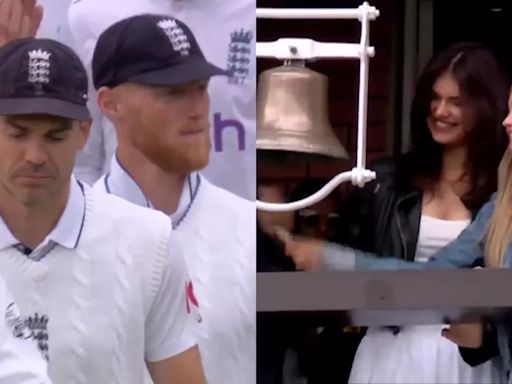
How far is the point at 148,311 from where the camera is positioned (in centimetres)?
Answer: 177

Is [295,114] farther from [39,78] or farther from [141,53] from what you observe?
[39,78]

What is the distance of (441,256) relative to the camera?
2.27 m

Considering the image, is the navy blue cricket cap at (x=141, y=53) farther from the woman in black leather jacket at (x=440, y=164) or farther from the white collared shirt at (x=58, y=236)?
the woman in black leather jacket at (x=440, y=164)

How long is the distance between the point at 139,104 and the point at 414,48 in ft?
2.78

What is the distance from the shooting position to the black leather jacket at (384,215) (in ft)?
7.38

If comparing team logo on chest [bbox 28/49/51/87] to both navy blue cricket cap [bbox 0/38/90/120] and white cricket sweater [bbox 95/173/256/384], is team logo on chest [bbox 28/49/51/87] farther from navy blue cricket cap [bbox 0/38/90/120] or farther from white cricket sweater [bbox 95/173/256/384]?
white cricket sweater [bbox 95/173/256/384]

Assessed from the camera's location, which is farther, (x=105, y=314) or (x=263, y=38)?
(x=263, y=38)

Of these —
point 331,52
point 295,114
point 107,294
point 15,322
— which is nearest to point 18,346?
point 15,322

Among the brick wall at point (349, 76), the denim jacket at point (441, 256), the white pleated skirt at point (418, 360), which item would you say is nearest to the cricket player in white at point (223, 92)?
the brick wall at point (349, 76)

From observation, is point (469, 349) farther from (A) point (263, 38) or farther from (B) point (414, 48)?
(A) point (263, 38)

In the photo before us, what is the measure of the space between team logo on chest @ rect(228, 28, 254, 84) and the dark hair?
65 centimetres

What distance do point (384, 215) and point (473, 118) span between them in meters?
0.31

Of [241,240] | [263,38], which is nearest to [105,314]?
[241,240]

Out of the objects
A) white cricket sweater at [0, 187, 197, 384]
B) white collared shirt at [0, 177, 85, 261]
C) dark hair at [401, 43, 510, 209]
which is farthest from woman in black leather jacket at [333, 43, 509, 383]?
white collared shirt at [0, 177, 85, 261]
